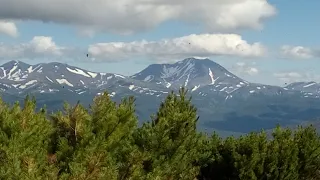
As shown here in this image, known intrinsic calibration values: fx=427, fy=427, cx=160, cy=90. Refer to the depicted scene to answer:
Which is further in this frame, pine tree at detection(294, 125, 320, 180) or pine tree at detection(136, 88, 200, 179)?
pine tree at detection(294, 125, 320, 180)

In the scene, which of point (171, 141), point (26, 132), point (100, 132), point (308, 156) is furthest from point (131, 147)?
point (308, 156)

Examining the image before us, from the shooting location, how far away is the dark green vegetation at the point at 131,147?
16.4 metres

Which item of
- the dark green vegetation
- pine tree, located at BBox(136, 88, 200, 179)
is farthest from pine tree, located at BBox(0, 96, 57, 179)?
pine tree, located at BBox(136, 88, 200, 179)

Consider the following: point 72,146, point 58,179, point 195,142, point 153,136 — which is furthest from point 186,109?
point 58,179

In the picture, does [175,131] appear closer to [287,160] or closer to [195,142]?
[195,142]

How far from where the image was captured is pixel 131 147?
23.4 m

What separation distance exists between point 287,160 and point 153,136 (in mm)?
13743

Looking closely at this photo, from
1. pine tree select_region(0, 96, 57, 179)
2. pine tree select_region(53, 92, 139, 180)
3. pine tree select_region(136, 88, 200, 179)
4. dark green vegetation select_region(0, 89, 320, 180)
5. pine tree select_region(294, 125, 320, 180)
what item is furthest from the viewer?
pine tree select_region(294, 125, 320, 180)

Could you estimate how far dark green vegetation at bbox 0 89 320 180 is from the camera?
16350mm

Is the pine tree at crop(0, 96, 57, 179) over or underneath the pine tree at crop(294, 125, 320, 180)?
over

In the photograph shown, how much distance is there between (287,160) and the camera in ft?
112

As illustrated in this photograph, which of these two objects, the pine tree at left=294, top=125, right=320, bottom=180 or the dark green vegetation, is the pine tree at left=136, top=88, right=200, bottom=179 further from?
the pine tree at left=294, top=125, right=320, bottom=180

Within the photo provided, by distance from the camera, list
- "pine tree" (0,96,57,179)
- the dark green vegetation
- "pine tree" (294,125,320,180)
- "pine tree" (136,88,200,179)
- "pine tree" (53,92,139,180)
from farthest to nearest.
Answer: "pine tree" (294,125,320,180) < "pine tree" (136,88,200,179) < "pine tree" (53,92,139,180) < "pine tree" (0,96,57,179) < the dark green vegetation

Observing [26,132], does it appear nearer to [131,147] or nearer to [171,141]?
[131,147]
